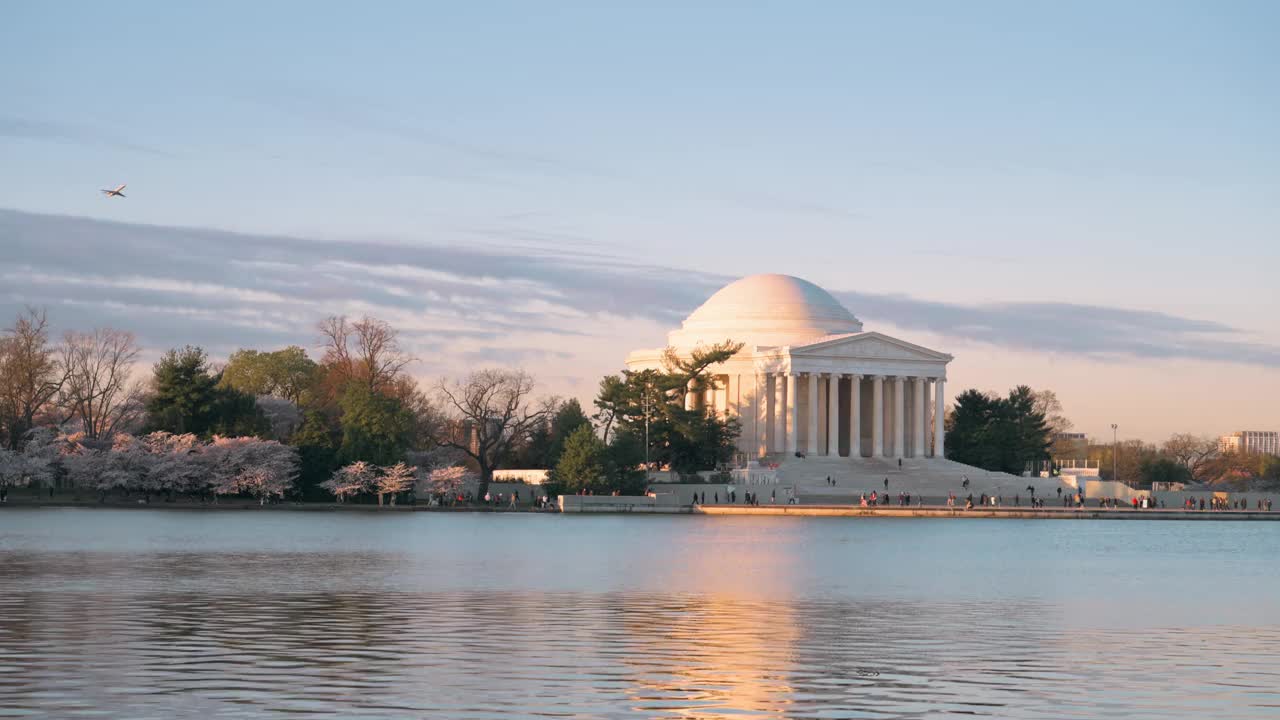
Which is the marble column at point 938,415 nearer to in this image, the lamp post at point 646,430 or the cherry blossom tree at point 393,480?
the lamp post at point 646,430

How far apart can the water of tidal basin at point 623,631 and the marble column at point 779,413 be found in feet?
267

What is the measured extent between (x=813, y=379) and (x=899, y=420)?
760 centimetres

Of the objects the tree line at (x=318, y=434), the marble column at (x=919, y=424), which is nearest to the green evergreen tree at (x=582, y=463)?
the tree line at (x=318, y=434)

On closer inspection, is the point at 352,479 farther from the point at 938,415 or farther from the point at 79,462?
the point at 938,415

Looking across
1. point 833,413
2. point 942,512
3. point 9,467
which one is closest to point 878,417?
point 833,413

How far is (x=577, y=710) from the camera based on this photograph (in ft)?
64.7

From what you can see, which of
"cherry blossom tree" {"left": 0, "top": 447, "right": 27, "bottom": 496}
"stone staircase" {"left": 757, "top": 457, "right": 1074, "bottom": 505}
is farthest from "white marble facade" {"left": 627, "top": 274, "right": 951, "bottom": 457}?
"cherry blossom tree" {"left": 0, "top": 447, "right": 27, "bottom": 496}

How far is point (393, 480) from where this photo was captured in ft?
355

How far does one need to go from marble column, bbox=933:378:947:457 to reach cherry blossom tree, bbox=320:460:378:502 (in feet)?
173

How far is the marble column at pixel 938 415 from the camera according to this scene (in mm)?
143250

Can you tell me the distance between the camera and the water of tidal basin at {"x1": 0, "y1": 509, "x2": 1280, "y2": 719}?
2061 cm

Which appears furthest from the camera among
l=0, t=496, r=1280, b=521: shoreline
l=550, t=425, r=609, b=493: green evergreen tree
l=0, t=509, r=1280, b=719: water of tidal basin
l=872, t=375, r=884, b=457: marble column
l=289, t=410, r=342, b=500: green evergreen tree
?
l=872, t=375, r=884, b=457: marble column

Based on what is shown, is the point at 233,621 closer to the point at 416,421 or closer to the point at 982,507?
the point at 982,507

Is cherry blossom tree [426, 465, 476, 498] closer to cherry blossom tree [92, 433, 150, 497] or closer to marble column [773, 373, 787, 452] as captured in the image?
cherry blossom tree [92, 433, 150, 497]
